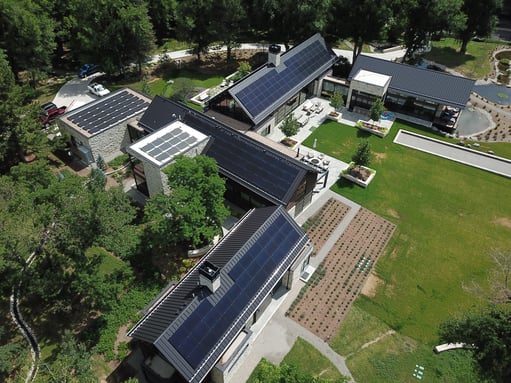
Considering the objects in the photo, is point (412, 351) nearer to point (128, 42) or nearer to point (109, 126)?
point (109, 126)

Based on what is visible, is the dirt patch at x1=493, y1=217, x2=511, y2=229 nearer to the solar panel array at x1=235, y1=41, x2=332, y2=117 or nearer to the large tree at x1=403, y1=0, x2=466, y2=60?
the solar panel array at x1=235, y1=41, x2=332, y2=117

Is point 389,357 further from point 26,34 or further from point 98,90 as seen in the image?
point 26,34

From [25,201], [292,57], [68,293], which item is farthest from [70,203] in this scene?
[292,57]

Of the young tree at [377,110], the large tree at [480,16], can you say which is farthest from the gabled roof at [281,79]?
the large tree at [480,16]

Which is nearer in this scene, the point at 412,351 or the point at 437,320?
the point at 412,351

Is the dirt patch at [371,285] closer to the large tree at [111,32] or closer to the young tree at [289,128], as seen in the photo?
the young tree at [289,128]

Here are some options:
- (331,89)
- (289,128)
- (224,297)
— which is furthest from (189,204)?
(331,89)
